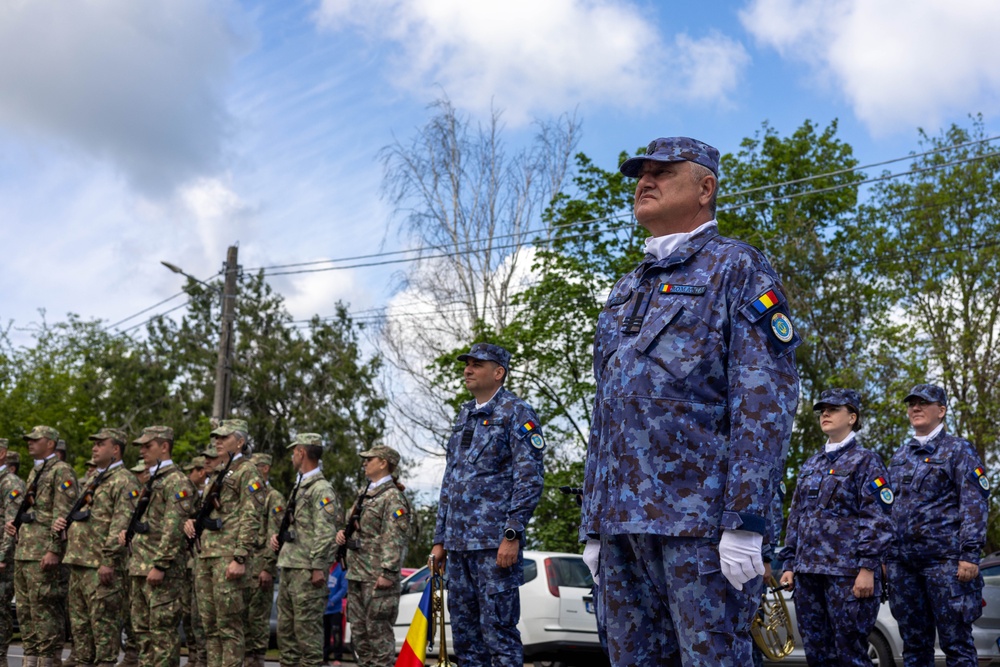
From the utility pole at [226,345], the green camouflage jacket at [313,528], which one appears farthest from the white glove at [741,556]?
the utility pole at [226,345]

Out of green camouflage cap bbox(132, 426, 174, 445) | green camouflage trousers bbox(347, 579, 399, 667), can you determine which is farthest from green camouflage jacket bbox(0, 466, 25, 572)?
green camouflage trousers bbox(347, 579, 399, 667)

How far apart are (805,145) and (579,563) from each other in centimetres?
2126

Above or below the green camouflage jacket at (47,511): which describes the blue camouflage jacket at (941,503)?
below

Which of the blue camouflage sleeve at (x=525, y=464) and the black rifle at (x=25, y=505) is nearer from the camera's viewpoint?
the blue camouflage sleeve at (x=525, y=464)

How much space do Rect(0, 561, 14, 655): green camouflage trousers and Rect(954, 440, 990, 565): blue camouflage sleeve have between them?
907 cm

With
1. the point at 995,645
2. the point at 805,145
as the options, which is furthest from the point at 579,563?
the point at 805,145

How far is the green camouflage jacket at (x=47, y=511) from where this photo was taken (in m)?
11.1

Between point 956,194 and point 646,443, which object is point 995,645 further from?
point 956,194

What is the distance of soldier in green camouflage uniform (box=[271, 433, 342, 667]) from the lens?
995 cm

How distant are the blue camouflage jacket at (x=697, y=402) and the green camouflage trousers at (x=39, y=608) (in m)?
8.48

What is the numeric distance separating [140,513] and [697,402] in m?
7.78

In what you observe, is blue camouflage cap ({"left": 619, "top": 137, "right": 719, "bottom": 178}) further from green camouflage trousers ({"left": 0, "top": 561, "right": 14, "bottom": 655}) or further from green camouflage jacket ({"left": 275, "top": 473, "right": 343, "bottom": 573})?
green camouflage trousers ({"left": 0, "top": 561, "right": 14, "bottom": 655})

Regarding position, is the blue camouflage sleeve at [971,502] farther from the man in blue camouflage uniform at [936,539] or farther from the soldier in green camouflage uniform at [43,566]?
the soldier in green camouflage uniform at [43,566]

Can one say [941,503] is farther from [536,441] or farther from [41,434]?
[41,434]
